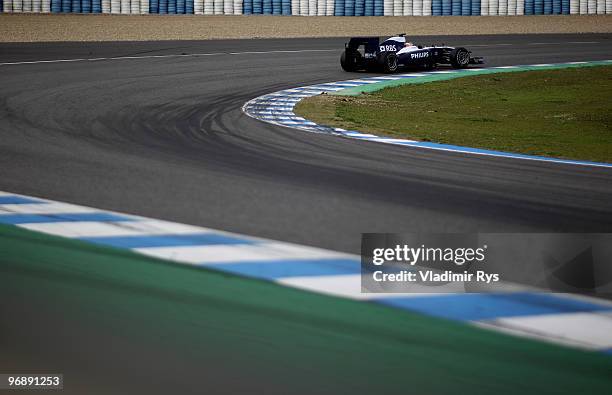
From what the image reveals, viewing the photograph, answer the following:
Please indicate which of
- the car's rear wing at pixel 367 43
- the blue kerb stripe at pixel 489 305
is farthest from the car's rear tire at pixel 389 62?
the blue kerb stripe at pixel 489 305

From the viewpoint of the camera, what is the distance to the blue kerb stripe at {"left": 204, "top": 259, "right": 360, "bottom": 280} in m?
5.84

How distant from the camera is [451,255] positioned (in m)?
6.35

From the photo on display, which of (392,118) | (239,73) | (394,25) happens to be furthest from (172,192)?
(394,25)

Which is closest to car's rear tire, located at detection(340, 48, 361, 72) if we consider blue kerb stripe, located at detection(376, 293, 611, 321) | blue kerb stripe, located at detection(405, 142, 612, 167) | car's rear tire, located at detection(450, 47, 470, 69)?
car's rear tire, located at detection(450, 47, 470, 69)

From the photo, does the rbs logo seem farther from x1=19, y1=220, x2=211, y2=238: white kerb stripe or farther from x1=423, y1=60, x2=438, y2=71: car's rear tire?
x1=19, y1=220, x2=211, y2=238: white kerb stripe

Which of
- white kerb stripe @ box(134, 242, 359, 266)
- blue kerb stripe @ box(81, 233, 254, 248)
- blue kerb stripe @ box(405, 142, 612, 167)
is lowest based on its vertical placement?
white kerb stripe @ box(134, 242, 359, 266)

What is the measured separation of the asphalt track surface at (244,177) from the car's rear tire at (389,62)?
5.73 meters

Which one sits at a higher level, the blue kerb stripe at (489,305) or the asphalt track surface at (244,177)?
the asphalt track surface at (244,177)

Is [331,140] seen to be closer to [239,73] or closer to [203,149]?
[203,149]

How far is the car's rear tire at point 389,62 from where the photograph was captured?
21.4 m

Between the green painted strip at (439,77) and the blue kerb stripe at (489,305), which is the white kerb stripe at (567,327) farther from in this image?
the green painted strip at (439,77)

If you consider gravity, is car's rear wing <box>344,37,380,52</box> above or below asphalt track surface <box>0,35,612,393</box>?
above

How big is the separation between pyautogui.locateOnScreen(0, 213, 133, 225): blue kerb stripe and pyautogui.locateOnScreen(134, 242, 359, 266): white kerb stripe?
0.97 m

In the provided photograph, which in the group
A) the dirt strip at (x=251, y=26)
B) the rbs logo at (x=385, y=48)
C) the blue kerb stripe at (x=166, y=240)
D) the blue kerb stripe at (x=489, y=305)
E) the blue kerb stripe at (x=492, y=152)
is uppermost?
the dirt strip at (x=251, y=26)
